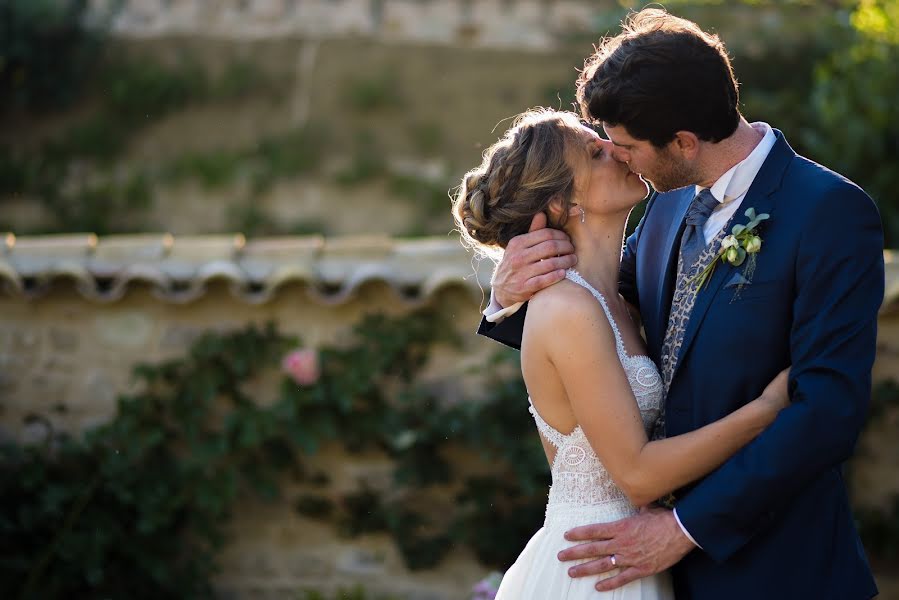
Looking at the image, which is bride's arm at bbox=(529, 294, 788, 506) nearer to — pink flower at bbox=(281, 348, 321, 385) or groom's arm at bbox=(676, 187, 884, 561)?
groom's arm at bbox=(676, 187, 884, 561)

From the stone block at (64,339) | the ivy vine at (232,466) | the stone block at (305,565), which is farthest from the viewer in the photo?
the stone block at (64,339)

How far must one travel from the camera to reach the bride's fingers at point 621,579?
2434 millimetres

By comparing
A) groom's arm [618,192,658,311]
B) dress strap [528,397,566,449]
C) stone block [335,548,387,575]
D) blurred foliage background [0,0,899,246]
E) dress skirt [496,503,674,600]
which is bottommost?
blurred foliage background [0,0,899,246]

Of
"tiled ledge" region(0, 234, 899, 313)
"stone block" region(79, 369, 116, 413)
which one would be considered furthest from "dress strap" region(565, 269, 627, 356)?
"stone block" region(79, 369, 116, 413)

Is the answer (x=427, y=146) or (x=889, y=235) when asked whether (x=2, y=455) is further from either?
(x=427, y=146)

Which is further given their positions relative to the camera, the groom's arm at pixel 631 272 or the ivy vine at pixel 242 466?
the ivy vine at pixel 242 466

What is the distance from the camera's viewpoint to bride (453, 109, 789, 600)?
2.43m

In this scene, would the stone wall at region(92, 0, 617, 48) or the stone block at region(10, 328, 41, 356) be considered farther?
the stone wall at region(92, 0, 617, 48)

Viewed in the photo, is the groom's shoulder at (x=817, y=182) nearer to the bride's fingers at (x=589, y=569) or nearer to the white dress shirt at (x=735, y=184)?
the white dress shirt at (x=735, y=184)

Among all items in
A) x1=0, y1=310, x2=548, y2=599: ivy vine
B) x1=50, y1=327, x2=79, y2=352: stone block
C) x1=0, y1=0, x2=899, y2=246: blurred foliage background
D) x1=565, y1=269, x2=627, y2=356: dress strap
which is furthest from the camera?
x1=0, y1=0, x2=899, y2=246: blurred foliage background

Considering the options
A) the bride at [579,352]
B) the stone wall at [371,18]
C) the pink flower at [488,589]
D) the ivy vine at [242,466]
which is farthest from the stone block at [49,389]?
the stone wall at [371,18]

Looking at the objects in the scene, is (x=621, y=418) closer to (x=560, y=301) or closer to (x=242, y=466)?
(x=560, y=301)

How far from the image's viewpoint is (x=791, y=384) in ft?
7.47

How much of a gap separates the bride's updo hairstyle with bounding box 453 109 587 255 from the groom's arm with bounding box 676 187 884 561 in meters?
0.60
